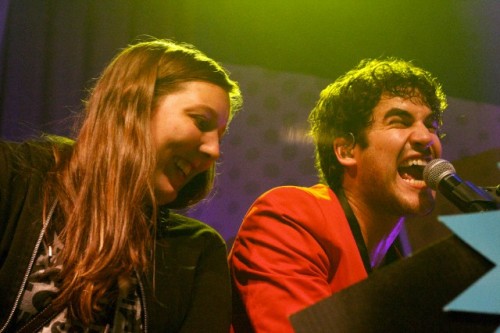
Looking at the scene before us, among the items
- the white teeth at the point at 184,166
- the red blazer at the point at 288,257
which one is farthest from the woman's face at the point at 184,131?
the red blazer at the point at 288,257

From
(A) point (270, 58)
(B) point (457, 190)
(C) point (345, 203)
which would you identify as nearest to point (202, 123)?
(C) point (345, 203)

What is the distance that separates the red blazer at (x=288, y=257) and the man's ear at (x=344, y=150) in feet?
0.97

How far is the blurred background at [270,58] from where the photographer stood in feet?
6.65

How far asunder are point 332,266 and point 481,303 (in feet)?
2.76

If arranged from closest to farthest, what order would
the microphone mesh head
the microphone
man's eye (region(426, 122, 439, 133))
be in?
the microphone → the microphone mesh head → man's eye (region(426, 122, 439, 133))

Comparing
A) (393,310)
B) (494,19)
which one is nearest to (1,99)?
(393,310)

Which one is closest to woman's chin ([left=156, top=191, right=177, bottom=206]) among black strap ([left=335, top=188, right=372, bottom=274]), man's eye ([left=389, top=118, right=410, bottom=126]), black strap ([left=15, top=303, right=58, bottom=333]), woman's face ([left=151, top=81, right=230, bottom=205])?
woman's face ([left=151, top=81, right=230, bottom=205])

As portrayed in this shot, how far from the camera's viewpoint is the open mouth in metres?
1.48

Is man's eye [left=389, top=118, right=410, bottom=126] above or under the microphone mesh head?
above

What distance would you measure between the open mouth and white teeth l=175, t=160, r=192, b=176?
67 centimetres

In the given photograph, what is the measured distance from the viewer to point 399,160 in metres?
1.49

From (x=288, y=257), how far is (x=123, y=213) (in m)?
0.40

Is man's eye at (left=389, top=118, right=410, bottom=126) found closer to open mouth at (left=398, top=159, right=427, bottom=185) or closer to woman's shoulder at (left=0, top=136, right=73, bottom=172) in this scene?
open mouth at (left=398, top=159, right=427, bottom=185)

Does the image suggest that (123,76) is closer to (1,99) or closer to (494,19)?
(1,99)
